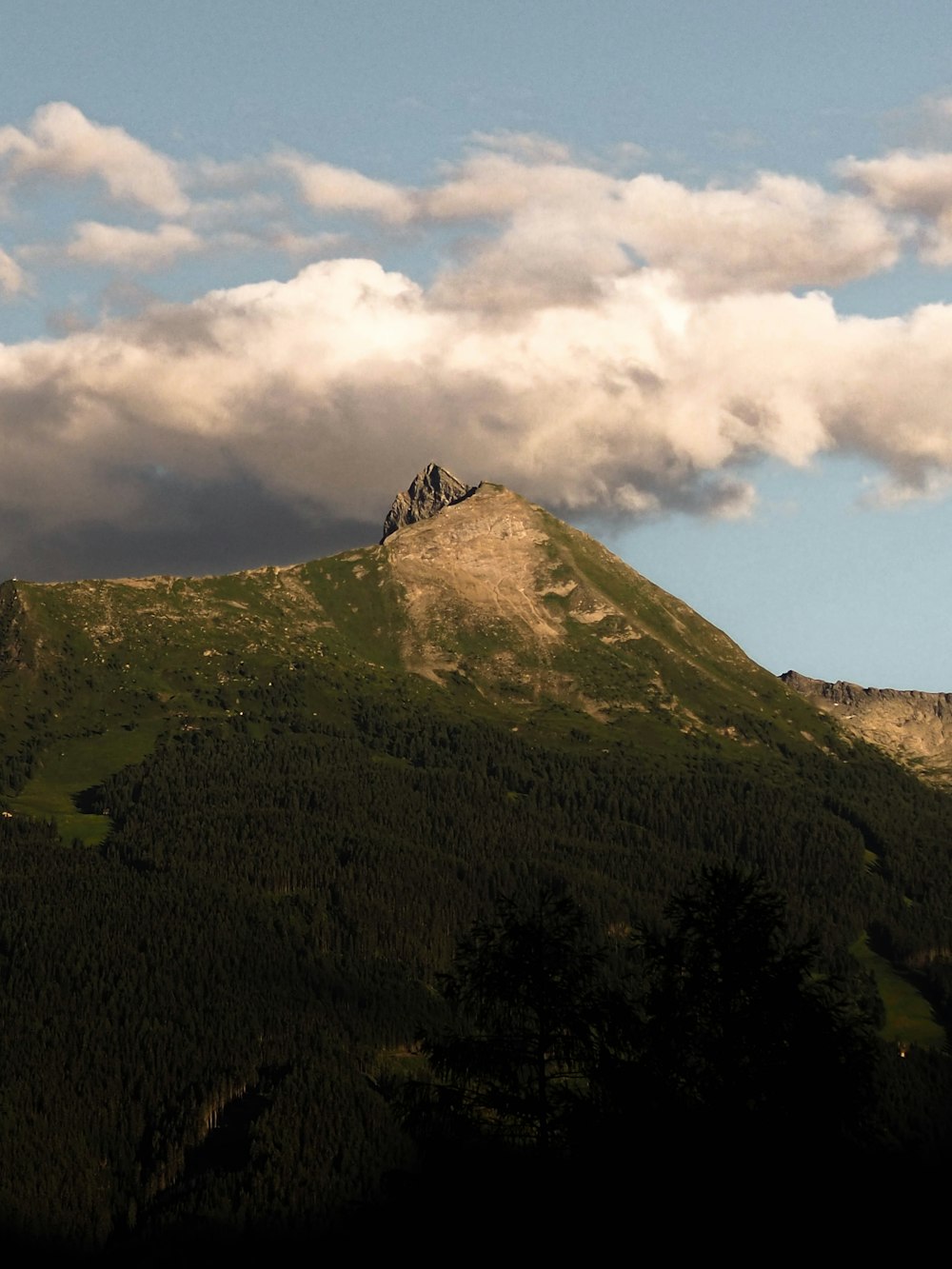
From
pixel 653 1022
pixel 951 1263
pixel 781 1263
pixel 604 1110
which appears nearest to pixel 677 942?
pixel 653 1022

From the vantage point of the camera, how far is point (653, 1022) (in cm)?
5569

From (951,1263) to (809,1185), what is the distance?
32177 mm

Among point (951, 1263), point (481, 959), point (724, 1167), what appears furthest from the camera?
point (951, 1263)

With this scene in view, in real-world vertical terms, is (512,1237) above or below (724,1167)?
below

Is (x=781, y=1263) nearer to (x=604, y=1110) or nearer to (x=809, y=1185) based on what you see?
(x=809, y=1185)

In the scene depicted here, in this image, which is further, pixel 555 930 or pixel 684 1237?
pixel 555 930

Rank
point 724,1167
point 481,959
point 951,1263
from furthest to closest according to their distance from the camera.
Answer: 1. point 951,1263
2. point 481,959
3. point 724,1167

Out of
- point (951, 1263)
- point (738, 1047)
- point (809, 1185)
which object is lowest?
point (951, 1263)

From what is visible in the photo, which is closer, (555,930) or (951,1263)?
(555,930)

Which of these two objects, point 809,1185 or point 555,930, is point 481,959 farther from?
point 809,1185

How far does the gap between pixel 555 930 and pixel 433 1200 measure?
10.1 meters

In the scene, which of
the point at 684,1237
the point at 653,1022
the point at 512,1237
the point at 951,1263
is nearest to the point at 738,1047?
the point at 653,1022

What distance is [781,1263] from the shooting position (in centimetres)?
5297

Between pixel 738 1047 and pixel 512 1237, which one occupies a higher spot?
pixel 738 1047
